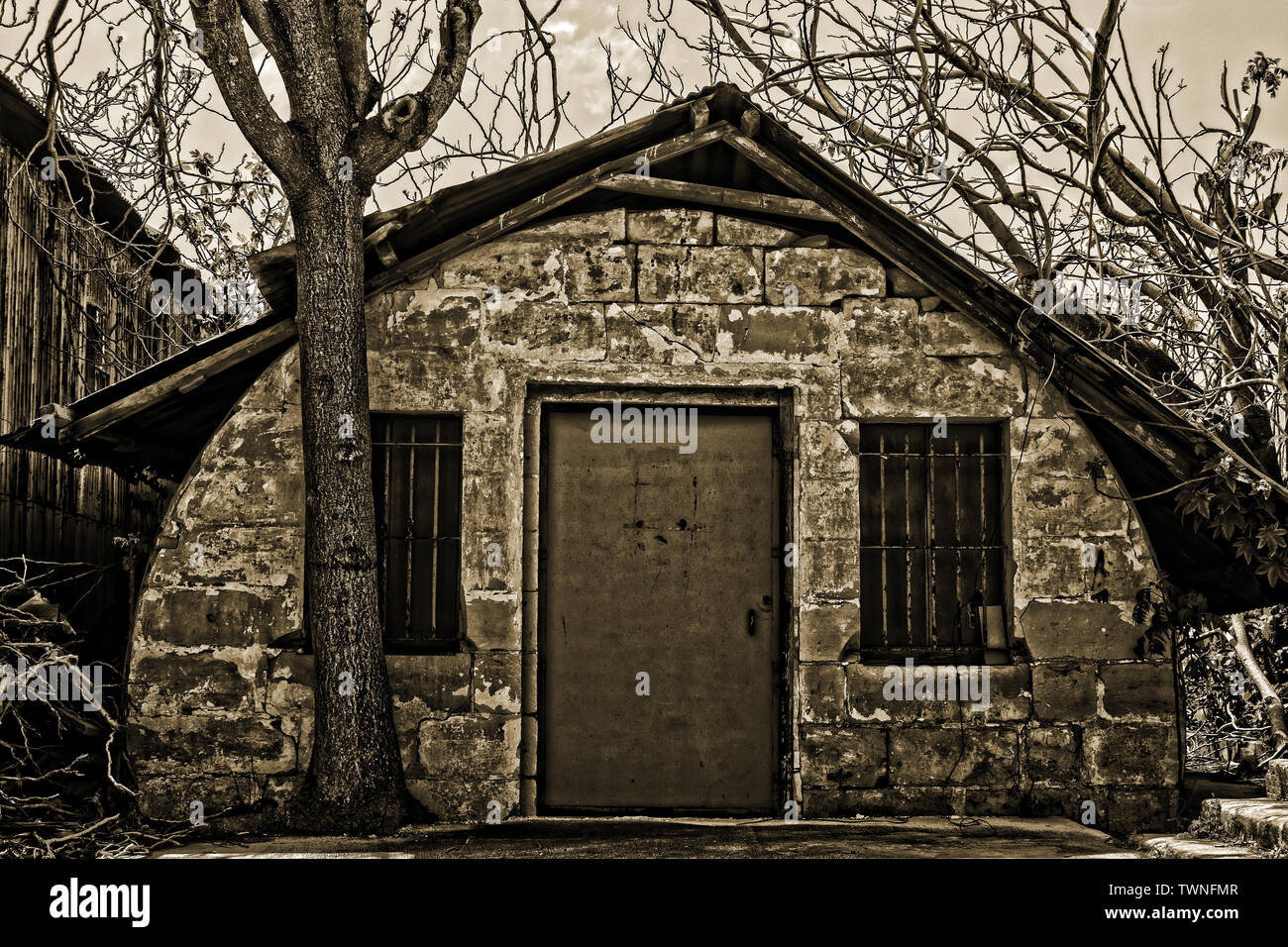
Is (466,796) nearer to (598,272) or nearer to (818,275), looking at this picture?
(598,272)

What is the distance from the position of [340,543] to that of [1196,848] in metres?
4.18

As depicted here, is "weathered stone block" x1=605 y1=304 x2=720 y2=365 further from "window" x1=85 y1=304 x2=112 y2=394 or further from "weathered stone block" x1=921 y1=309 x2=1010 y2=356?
"window" x1=85 y1=304 x2=112 y2=394

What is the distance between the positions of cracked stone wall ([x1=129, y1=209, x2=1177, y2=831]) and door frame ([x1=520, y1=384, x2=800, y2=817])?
0.03 meters

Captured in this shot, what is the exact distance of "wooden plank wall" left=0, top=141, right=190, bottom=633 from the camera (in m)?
8.35

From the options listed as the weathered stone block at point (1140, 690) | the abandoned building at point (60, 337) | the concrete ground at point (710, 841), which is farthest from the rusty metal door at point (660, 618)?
the abandoned building at point (60, 337)

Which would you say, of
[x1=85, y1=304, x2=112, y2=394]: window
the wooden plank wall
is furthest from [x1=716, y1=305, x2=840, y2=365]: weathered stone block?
[x1=85, y1=304, x2=112, y2=394]: window

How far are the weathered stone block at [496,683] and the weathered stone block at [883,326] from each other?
2.67 metres

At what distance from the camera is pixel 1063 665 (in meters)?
6.55

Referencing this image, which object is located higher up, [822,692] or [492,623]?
[492,623]

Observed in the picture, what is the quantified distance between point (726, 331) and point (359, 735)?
297 centimetres

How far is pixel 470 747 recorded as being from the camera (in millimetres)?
6344

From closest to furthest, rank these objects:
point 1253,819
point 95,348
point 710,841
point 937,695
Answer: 1. point 1253,819
2. point 710,841
3. point 937,695
4. point 95,348

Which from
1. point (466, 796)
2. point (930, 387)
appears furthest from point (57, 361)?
point (930, 387)
